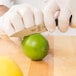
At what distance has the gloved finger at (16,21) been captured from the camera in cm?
80

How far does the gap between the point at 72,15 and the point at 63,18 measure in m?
0.03

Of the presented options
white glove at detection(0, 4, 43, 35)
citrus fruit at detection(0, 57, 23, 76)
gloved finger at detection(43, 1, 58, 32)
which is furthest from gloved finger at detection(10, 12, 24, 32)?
citrus fruit at detection(0, 57, 23, 76)

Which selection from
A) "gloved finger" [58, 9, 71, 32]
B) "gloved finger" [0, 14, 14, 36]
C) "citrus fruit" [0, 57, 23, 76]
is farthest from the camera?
"gloved finger" [0, 14, 14, 36]

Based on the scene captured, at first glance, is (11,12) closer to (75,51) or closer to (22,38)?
(22,38)

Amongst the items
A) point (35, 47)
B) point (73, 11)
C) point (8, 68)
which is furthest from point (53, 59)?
point (8, 68)

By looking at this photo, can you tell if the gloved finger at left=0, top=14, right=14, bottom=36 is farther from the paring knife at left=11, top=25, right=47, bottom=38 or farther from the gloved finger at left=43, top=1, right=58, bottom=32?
the gloved finger at left=43, top=1, right=58, bottom=32

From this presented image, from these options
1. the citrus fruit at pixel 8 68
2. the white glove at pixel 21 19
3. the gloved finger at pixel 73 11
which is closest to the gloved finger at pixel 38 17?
the white glove at pixel 21 19

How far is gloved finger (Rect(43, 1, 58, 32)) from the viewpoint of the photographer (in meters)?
0.73

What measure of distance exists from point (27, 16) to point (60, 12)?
130mm

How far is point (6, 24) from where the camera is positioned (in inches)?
32.8

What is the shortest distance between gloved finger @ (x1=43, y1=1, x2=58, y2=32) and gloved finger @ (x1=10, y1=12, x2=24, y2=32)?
10cm

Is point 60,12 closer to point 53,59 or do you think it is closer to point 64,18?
point 64,18

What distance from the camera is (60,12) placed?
723mm

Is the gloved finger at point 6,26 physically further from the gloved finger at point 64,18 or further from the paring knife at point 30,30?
the gloved finger at point 64,18
